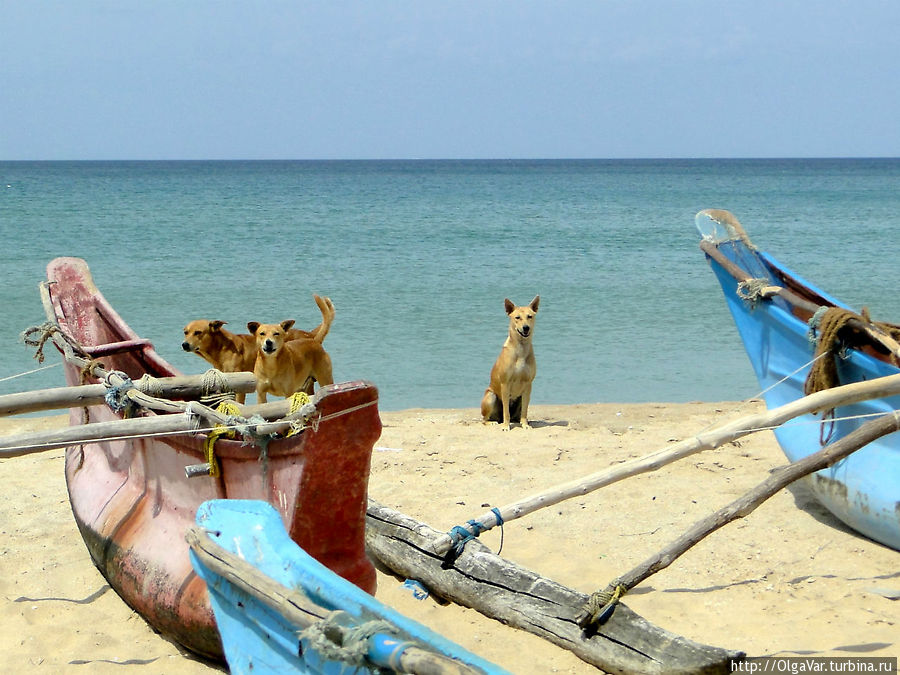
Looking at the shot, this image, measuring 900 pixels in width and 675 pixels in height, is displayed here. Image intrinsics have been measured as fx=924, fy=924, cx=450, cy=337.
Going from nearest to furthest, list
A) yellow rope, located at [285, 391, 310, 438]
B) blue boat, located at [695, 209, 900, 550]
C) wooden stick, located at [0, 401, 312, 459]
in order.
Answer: yellow rope, located at [285, 391, 310, 438] < wooden stick, located at [0, 401, 312, 459] < blue boat, located at [695, 209, 900, 550]

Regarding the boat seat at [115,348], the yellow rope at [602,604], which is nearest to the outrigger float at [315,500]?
the yellow rope at [602,604]

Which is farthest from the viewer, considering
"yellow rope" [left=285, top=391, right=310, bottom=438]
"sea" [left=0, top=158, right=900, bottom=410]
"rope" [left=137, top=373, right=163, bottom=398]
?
"sea" [left=0, top=158, right=900, bottom=410]

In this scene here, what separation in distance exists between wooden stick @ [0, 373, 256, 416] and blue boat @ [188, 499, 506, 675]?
4.74 ft

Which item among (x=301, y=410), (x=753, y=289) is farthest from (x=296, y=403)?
(x=753, y=289)

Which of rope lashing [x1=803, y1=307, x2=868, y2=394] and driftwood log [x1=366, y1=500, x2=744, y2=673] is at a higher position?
rope lashing [x1=803, y1=307, x2=868, y2=394]

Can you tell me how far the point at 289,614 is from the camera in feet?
9.34

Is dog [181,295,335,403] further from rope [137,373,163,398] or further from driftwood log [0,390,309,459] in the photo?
driftwood log [0,390,309,459]

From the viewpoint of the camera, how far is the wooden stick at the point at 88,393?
4633 mm

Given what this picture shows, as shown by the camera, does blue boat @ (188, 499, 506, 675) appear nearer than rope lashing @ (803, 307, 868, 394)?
Yes

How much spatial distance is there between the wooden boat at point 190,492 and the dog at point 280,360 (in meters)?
2.33

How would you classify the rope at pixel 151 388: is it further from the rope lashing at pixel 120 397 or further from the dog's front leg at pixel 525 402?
the dog's front leg at pixel 525 402

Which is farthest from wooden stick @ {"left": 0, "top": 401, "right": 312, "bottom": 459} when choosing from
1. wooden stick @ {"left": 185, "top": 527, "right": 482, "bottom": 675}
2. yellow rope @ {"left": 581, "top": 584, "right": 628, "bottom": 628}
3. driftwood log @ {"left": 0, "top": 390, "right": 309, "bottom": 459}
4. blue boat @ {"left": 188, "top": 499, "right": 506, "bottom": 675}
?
yellow rope @ {"left": 581, "top": 584, "right": 628, "bottom": 628}

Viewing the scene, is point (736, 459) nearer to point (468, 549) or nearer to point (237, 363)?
point (468, 549)

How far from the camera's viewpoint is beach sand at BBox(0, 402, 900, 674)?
451cm
